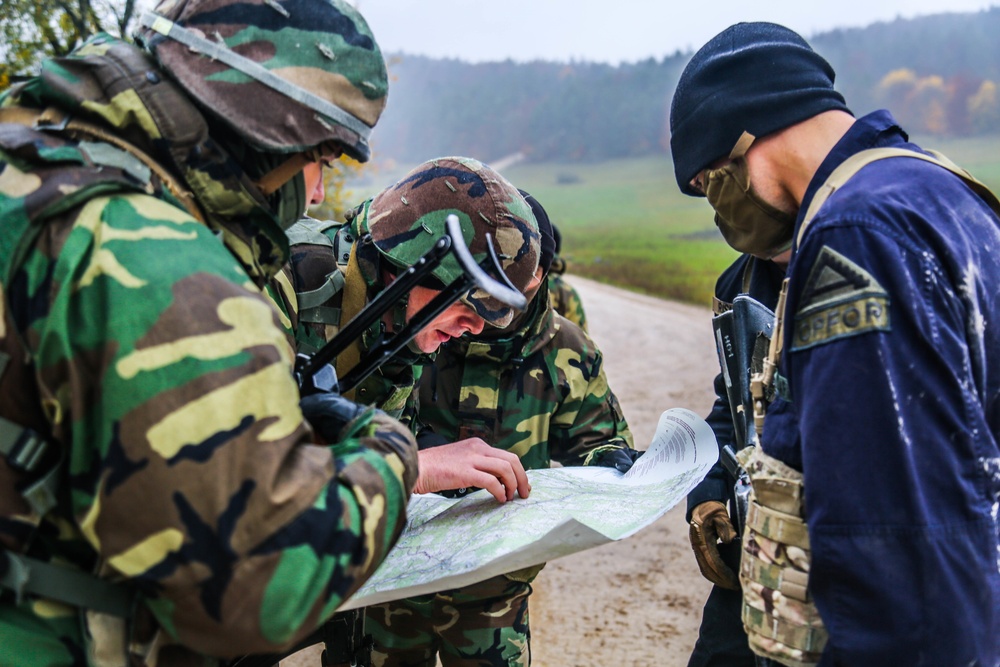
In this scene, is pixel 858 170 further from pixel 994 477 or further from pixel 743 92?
pixel 994 477

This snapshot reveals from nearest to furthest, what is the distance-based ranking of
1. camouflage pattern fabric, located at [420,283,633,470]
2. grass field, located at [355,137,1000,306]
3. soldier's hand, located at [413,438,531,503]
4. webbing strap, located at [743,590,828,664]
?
webbing strap, located at [743,590,828,664]
soldier's hand, located at [413,438,531,503]
camouflage pattern fabric, located at [420,283,633,470]
grass field, located at [355,137,1000,306]

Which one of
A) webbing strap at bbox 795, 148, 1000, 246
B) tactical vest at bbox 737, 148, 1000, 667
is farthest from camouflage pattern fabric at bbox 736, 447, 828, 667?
webbing strap at bbox 795, 148, 1000, 246

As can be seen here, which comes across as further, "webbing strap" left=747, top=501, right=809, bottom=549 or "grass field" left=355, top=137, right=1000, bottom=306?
"grass field" left=355, top=137, right=1000, bottom=306

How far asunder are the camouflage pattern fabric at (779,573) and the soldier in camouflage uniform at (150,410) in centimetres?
77

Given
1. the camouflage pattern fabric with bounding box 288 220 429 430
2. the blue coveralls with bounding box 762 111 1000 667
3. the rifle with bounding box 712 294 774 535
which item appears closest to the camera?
the blue coveralls with bounding box 762 111 1000 667

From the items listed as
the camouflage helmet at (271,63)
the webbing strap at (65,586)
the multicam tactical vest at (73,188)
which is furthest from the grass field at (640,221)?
the webbing strap at (65,586)

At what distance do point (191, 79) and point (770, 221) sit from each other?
4.10 feet

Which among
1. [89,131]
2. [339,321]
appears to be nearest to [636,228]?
[339,321]

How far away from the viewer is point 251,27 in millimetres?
1374

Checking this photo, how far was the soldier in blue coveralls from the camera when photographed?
139cm

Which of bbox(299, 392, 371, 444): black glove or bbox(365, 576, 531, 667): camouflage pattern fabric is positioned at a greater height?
bbox(299, 392, 371, 444): black glove

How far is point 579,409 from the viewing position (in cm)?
297

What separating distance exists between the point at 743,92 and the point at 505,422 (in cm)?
145

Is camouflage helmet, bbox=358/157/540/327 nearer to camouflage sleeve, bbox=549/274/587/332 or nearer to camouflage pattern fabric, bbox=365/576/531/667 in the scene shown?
camouflage pattern fabric, bbox=365/576/531/667
